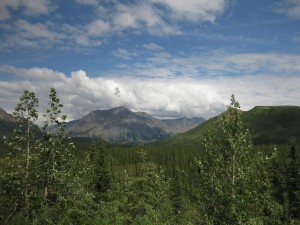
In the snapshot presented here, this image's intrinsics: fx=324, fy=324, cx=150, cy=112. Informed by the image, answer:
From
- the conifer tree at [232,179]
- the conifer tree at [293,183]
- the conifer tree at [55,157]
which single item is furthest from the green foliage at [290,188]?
the conifer tree at [55,157]

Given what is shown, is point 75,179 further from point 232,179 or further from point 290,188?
point 290,188

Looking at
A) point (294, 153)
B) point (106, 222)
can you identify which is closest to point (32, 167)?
point (106, 222)

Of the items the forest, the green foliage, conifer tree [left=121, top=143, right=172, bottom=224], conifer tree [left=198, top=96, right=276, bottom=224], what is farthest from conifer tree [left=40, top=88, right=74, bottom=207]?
the green foliage

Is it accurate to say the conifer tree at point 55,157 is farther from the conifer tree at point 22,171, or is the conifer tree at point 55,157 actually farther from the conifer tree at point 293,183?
the conifer tree at point 293,183

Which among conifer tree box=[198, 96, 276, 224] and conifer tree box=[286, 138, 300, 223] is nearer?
conifer tree box=[198, 96, 276, 224]

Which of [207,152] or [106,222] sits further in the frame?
[207,152]

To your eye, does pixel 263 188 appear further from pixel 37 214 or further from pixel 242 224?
pixel 37 214

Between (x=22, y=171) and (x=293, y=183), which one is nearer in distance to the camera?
(x=22, y=171)

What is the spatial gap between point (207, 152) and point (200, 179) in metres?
2.20

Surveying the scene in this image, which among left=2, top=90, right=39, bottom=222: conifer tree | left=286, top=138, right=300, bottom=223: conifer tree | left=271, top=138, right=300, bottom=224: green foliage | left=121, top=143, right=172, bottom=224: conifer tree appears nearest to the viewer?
left=2, top=90, right=39, bottom=222: conifer tree

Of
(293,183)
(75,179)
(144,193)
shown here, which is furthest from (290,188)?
(75,179)

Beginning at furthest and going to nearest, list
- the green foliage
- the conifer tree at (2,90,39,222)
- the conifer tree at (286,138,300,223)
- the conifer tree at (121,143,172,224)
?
the conifer tree at (286,138,300,223) → the green foliage → the conifer tree at (121,143,172,224) → the conifer tree at (2,90,39,222)

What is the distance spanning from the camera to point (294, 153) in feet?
197

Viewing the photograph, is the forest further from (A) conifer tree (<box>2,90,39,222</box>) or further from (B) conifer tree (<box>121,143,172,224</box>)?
(B) conifer tree (<box>121,143,172,224</box>)
